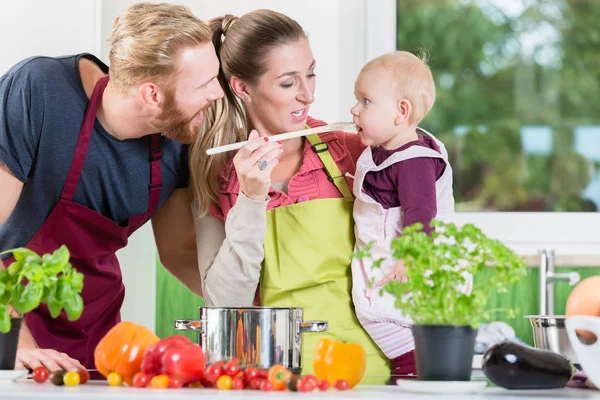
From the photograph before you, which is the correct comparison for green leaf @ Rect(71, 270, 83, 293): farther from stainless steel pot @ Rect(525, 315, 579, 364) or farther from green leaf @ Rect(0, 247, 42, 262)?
stainless steel pot @ Rect(525, 315, 579, 364)

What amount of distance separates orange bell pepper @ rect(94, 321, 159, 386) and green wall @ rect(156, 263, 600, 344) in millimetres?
2012

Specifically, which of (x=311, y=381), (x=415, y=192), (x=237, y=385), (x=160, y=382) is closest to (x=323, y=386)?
(x=311, y=381)

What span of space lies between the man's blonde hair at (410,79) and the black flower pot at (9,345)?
116 cm

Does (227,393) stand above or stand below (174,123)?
below

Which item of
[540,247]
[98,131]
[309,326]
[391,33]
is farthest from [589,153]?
[309,326]

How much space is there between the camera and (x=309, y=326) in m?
1.54

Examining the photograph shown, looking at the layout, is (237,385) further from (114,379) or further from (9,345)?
(9,345)

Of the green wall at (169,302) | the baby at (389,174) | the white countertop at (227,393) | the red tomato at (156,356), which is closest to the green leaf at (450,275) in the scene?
the white countertop at (227,393)

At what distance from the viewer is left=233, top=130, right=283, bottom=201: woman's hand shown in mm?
2070

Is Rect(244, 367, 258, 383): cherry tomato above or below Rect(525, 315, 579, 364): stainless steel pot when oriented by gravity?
below

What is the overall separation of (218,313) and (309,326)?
16 centimetres

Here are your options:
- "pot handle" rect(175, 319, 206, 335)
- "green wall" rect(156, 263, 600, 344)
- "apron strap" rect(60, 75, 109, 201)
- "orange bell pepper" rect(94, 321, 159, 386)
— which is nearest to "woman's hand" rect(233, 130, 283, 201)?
"apron strap" rect(60, 75, 109, 201)

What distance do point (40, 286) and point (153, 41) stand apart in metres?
1.08

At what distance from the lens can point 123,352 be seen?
53.9 inches
